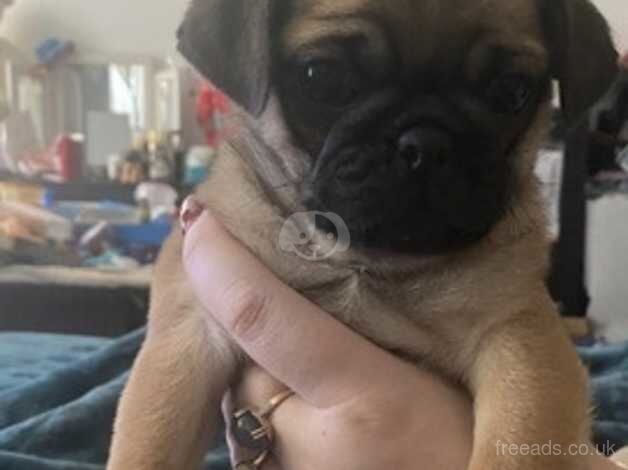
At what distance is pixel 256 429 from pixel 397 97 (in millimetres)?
390

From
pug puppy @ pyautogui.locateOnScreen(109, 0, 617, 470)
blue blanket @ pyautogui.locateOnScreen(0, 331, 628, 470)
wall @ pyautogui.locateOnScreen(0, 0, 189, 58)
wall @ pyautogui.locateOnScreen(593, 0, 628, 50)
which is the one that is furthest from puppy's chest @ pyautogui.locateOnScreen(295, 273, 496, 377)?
wall @ pyautogui.locateOnScreen(0, 0, 189, 58)

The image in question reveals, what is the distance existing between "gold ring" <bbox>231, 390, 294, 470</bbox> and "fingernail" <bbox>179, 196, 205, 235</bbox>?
0.76 feet

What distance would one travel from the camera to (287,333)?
0.98 m

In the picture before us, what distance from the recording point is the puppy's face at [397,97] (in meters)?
0.91

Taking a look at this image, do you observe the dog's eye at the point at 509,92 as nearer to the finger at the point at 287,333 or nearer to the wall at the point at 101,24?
the finger at the point at 287,333

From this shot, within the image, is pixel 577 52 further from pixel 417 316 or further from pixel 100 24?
pixel 100 24

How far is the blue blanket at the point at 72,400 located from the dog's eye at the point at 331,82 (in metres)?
0.58

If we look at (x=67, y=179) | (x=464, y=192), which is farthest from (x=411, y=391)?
(x=67, y=179)

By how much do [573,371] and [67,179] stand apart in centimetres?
306

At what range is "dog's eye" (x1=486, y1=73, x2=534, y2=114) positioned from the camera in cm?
97

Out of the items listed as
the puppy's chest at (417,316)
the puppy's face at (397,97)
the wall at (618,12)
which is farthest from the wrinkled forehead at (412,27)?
the wall at (618,12)

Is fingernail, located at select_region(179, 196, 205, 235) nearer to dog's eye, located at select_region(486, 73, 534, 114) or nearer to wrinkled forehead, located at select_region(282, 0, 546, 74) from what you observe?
wrinkled forehead, located at select_region(282, 0, 546, 74)

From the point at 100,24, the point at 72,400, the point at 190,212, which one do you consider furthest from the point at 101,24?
the point at 190,212

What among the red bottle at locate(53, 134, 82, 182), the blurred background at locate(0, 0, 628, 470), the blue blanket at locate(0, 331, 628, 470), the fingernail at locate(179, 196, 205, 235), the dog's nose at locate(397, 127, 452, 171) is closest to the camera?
the dog's nose at locate(397, 127, 452, 171)
